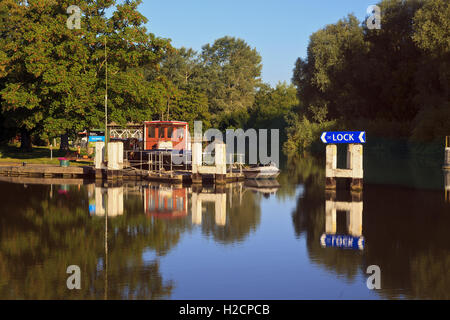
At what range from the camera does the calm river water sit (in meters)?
14.6

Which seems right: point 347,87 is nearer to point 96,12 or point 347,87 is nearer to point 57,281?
point 96,12

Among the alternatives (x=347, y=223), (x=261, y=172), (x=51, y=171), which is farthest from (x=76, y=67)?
(x=347, y=223)

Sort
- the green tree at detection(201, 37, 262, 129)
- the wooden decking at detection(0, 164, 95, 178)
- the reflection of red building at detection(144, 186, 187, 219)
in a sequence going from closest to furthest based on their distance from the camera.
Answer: the reflection of red building at detection(144, 186, 187, 219) → the wooden decking at detection(0, 164, 95, 178) → the green tree at detection(201, 37, 262, 129)

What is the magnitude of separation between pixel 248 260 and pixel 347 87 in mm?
71266

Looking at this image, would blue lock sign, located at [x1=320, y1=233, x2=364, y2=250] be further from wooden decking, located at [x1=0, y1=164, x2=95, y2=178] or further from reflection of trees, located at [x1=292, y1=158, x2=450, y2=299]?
wooden decking, located at [x1=0, y1=164, x2=95, y2=178]

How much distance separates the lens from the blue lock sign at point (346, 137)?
3219 cm

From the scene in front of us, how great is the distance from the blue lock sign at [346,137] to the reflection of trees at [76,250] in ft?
40.7

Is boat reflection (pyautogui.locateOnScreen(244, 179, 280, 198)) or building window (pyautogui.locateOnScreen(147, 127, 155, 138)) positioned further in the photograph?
building window (pyautogui.locateOnScreen(147, 127, 155, 138))

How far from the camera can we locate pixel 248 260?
17859 millimetres

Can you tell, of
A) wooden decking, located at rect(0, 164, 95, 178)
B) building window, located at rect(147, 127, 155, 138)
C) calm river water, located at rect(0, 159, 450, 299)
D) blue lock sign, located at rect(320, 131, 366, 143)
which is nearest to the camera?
calm river water, located at rect(0, 159, 450, 299)

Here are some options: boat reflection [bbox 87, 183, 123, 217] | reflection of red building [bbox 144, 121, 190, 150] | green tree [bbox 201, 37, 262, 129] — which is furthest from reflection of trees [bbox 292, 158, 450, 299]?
green tree [bbox 201, 37, 262, 129]

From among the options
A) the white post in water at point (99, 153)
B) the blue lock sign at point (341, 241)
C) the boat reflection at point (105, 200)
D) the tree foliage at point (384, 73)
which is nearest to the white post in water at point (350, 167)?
the blue lock sign at point (341, 241)

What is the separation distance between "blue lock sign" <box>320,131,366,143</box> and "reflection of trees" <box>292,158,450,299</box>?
3.23 m
